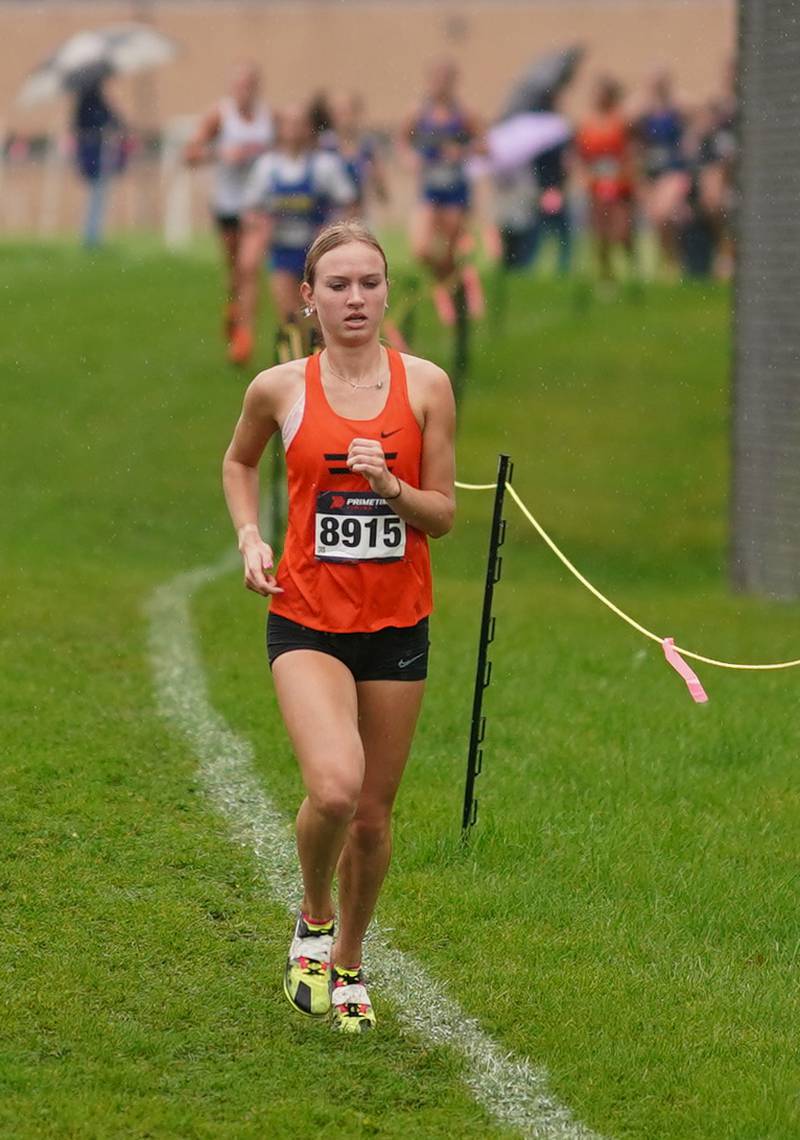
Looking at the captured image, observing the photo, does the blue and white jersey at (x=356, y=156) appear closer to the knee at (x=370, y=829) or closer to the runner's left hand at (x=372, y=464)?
the knee at (x=370, y=829)

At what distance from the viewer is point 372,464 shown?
5430 mm

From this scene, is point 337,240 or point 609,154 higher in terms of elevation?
point 337,240

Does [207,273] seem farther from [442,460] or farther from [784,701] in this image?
[442,460]

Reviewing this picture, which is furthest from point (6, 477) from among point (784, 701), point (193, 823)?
point (193, 823)

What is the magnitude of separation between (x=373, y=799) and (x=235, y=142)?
48.1 ft

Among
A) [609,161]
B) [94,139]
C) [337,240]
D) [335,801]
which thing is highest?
[337,240]

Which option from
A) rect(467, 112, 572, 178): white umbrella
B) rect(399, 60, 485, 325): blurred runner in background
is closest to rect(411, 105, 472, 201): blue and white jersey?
rect(399, 60, 485, 325): blurred runner in background

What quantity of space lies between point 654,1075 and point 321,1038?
90 centimetres

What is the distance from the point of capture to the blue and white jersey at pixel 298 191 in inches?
719

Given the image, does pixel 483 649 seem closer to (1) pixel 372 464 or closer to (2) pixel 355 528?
(2) pixel 355 528

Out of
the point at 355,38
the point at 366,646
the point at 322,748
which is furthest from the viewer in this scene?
the point at 355,38

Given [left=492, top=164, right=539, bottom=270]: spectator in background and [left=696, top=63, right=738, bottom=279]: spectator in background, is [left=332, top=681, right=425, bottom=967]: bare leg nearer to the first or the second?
[left=696, top=63, right=738, bottom=279]: spectator in background

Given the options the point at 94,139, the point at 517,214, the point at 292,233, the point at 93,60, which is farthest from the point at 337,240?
the point at 93,60

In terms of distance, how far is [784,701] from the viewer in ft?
33.6
